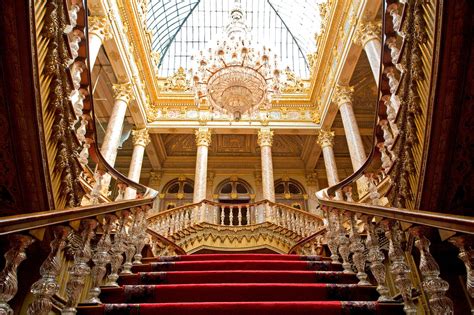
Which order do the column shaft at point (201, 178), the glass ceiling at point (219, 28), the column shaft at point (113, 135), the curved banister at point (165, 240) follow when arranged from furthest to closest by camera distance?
the glass ceiling at point (219, 28), the column shaft at point (201, 178), the column shaft at point (113, 135), the curved banister at point (165, 240)

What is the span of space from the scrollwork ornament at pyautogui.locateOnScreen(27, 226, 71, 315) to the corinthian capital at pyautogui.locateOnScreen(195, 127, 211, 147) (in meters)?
10.2

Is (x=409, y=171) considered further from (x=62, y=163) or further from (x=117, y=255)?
(x=62, y=163)

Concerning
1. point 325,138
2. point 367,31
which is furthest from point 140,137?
point 367,31

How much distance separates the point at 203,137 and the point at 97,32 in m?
5.54

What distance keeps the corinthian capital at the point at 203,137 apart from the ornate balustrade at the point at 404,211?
859 centimetres

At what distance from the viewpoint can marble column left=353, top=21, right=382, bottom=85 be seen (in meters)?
7.95

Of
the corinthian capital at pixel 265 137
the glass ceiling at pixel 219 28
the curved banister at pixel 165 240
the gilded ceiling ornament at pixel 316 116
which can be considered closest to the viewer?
the curved banister at pixel 165 240

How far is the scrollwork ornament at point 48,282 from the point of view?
1.94 meters

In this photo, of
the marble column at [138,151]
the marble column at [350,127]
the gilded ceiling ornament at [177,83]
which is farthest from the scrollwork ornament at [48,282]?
the gilded ceiling ornament at [177,83]

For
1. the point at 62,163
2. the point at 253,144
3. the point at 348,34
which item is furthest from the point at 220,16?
the point at 62,163

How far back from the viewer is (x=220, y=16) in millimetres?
17531

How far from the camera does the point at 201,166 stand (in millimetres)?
11656

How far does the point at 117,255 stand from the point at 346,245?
2.41 m

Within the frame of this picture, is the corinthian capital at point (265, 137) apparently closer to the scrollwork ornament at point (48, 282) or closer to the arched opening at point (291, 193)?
the arched opening at point (291, 193)
